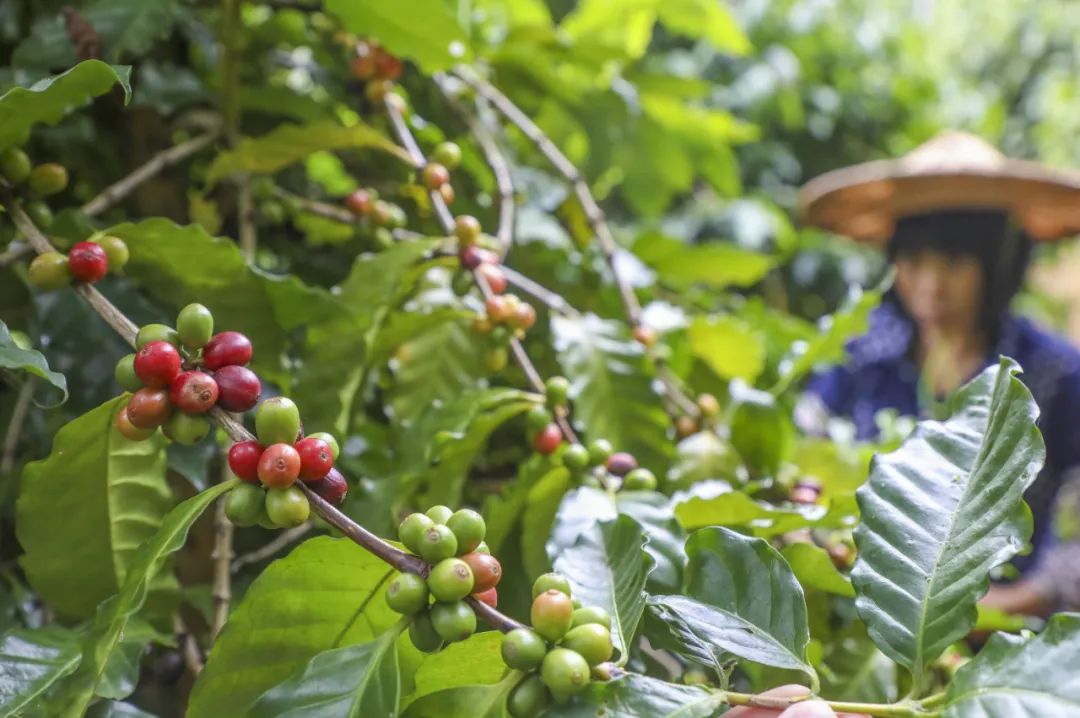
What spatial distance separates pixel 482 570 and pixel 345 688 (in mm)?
59

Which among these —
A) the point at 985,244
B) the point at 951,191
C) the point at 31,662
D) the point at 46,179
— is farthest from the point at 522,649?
the point at 985,244

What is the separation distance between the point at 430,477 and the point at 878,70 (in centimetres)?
235

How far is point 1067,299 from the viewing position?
3260 mm

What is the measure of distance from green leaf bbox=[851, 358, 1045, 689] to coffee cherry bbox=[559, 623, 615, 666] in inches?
3.8

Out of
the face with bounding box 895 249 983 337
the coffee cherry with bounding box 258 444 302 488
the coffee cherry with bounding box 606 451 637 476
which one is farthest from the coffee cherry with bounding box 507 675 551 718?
the face with bounding box 895 249 983 337

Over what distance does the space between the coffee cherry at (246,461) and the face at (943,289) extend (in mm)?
1900

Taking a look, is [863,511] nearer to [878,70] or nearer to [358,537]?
[358,537]

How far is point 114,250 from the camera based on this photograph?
445 mm

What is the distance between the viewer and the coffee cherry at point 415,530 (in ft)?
1.00

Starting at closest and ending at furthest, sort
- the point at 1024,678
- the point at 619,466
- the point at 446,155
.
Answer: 1. the point at 1024,678
2. the point at 619,466
3. the point at 446,155

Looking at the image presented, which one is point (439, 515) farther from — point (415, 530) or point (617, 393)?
point (617, 393)

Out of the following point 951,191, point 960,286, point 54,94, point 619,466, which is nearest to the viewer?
point 54,94

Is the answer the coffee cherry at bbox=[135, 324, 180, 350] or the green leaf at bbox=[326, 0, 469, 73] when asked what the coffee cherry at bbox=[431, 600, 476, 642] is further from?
the green leaf at bbox=[326, 0, 469, 73]

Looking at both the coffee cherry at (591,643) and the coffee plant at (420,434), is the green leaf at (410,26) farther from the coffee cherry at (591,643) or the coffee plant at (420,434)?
the coffee cherry at (591,643)
